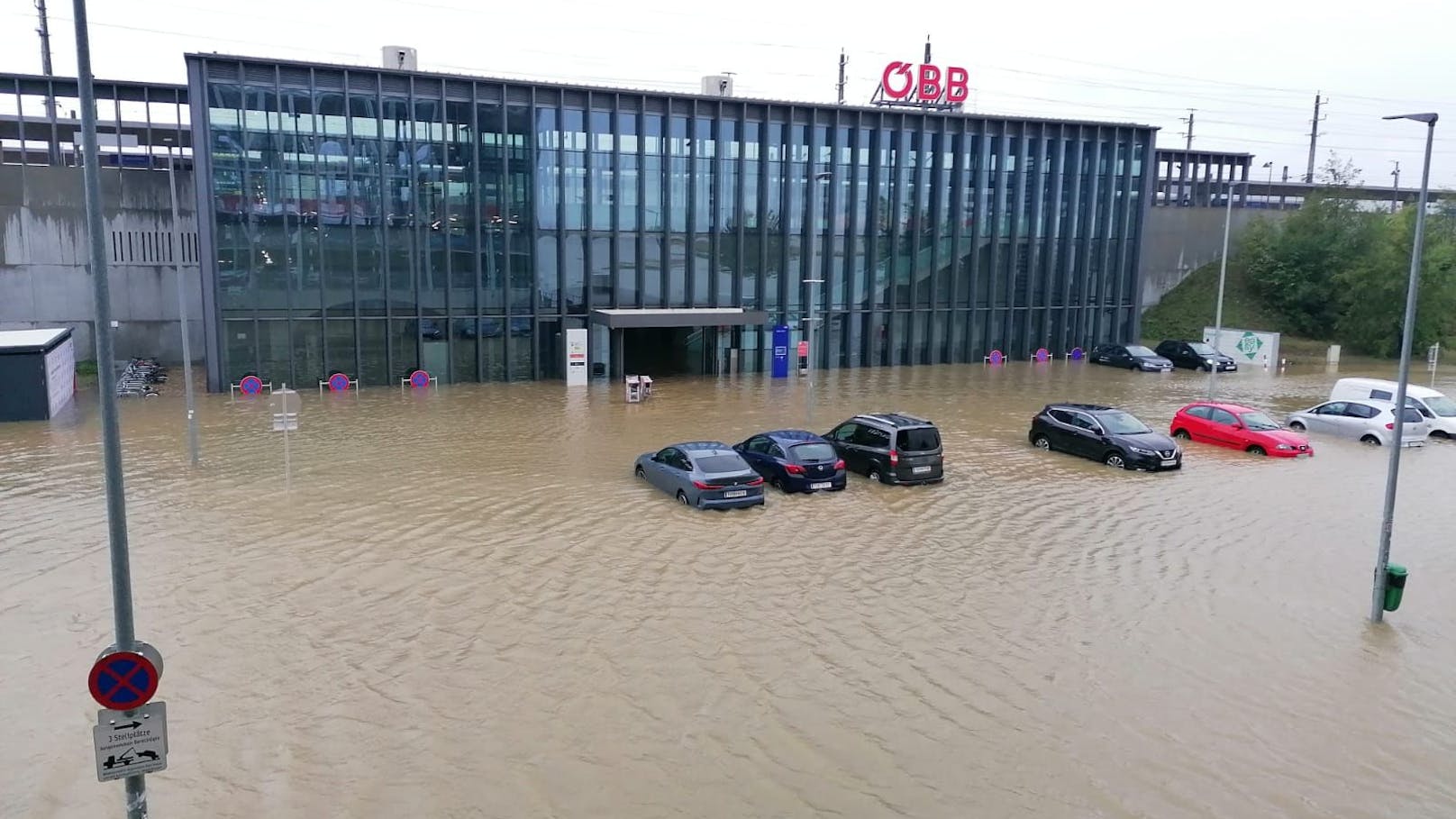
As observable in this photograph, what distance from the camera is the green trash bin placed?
12180 millimetres

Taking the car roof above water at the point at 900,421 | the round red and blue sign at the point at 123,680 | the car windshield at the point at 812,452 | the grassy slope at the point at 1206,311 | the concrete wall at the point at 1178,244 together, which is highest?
the concrete wall at the point at 1178,244

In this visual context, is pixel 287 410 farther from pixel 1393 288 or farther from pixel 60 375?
pixel 1393 288

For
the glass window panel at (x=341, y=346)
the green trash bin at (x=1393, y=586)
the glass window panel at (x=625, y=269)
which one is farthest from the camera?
the glass window panel at (x=625, y=269)

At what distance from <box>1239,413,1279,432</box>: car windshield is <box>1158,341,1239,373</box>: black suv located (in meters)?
18.6

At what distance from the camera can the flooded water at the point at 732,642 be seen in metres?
8.51

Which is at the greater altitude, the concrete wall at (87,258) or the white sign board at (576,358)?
the concrete wall at (87,258)

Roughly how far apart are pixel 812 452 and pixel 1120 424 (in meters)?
8.15

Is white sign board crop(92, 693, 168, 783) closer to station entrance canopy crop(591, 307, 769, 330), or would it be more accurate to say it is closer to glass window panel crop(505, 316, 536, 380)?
station entrance canopy crop(591, 307, 769, 330)

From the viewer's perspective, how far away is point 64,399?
2798 centimetres

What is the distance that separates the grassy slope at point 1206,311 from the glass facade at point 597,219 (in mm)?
10083

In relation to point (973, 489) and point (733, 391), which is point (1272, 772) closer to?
point (973, 489)

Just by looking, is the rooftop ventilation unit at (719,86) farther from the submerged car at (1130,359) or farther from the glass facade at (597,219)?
the submerged car at (1130,359)

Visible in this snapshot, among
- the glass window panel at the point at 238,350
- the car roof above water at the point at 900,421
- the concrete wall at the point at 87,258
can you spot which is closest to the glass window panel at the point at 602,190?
the glass window panel at the point at 238,350

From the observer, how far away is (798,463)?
18.9 metres
